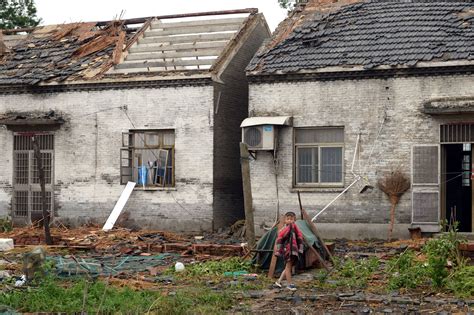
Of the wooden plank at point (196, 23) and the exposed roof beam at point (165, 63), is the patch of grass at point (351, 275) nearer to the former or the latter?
the exposed roof beam at point (165, 63)

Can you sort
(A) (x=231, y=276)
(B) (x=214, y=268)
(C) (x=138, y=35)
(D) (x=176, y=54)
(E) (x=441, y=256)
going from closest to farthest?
(E) (x=441, y=256)
(A) (x=231, y=276)
(B) (x=214, y=268)
(D) (x=176, y=54)
(C) (x=138, y=35)

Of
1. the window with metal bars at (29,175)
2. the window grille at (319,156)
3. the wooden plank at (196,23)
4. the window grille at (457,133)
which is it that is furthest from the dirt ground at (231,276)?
the wooden plank at (196,23)

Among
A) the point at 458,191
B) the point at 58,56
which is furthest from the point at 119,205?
the point at 458,191

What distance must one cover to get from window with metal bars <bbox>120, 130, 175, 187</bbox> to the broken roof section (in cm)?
169

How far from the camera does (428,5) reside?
882 inches

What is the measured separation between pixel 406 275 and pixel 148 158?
11161 mm

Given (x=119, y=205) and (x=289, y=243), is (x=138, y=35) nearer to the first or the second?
(x=119, y=205)

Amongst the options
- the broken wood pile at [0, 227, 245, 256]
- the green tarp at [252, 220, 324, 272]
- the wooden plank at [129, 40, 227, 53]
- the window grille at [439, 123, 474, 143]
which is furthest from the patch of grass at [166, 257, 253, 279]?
the wooden plank at [129, 40, 227, 53]

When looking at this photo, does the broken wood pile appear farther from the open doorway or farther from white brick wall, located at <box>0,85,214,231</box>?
the open doorway

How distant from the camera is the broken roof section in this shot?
2317 centimetres

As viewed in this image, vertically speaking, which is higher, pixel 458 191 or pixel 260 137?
pixel 260 137

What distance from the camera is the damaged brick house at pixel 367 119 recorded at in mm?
19672

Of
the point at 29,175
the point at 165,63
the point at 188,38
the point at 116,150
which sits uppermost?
the point at 188,38

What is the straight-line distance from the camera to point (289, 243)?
1420cm
